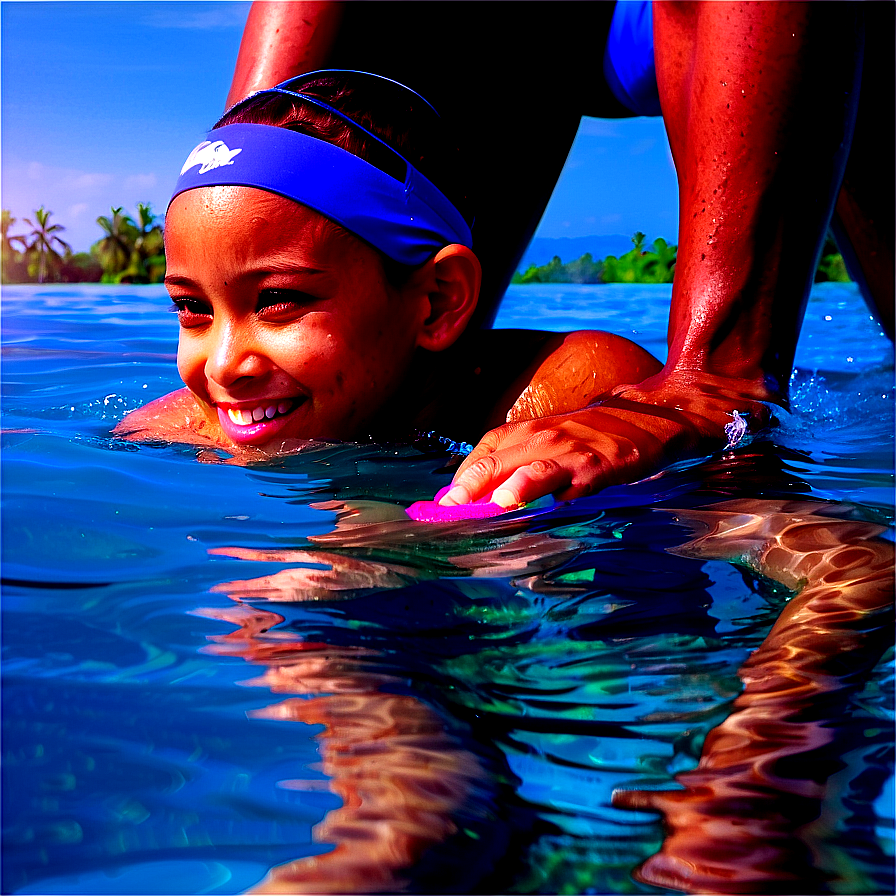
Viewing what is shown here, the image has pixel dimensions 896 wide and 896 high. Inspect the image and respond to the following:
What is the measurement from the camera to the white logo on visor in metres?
2.39

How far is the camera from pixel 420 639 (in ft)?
4.14

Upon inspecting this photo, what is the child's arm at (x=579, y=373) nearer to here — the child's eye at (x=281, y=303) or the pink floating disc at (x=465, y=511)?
the child's eye at (x=281, y=303)

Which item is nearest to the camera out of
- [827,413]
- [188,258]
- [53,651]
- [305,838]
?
[305,838]

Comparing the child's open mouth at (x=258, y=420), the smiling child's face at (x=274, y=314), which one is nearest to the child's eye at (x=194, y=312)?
the smiling child's face at (x=274, y=314)

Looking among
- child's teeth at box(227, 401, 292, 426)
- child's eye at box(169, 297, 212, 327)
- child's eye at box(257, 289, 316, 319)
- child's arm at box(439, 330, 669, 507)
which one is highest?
child's eye at box(257, 289, 316, 319)

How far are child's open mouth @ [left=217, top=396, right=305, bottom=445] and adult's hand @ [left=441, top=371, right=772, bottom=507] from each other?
71 cm

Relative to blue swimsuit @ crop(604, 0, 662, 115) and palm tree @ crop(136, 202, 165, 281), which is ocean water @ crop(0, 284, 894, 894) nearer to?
blue swimsuit @ crop(604, 0, 662, 115)

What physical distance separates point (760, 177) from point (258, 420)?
122cm

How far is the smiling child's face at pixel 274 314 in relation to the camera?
227 cm

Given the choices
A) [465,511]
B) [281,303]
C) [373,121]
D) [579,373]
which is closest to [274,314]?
[281,303]

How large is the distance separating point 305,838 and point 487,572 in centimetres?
61

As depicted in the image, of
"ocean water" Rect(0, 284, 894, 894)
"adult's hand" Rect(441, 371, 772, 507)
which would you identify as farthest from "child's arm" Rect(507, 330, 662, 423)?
"ocean water" Rect(0, 284, 894, 894)

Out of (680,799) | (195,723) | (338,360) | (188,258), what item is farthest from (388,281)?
(680,799)

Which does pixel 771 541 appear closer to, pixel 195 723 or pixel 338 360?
pixel 195 723
